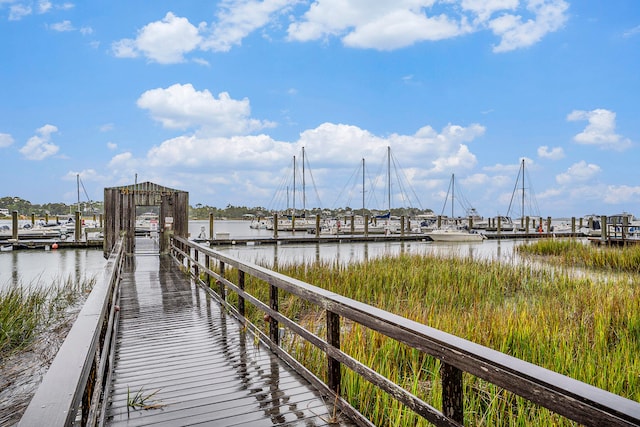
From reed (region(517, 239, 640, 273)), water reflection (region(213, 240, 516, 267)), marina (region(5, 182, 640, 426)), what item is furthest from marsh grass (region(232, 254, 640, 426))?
reed (region(517, 239, 640, 273))

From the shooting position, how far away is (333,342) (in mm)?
3379

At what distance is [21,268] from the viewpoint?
17.6 meters

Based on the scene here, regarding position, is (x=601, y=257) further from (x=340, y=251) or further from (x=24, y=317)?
(x=24, y=317)

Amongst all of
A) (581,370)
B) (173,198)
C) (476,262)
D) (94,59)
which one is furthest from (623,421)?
(94,59)

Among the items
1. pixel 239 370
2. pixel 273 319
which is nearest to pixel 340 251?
pixel 273 319

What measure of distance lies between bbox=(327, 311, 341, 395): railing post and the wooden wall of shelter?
14682 millimetres

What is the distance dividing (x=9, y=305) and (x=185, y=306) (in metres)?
2.90

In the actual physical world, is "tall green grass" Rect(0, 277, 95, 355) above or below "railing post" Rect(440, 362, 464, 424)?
below

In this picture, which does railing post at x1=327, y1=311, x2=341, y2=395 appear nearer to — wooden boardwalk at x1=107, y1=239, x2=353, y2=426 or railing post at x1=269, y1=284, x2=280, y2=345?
wooden boardwalk at x1=107, y1=239, x2=353, y2=426

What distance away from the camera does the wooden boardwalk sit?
3305 millimetres

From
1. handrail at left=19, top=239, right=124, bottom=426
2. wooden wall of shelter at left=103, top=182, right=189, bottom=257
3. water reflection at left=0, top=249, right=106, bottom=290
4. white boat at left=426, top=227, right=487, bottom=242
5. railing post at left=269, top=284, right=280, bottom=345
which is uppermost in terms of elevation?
wooden wall of shelter at left=103, top=182, right=189, bottom=257

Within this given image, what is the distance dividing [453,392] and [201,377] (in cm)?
268

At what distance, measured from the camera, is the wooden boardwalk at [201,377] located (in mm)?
3305

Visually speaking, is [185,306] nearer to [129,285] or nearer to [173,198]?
[129,285]
